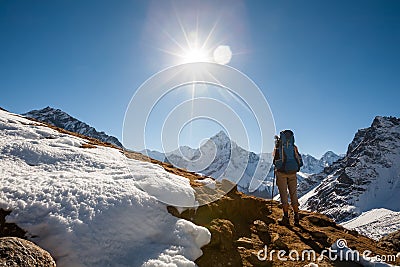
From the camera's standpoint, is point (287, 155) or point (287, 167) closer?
point (287, 167)

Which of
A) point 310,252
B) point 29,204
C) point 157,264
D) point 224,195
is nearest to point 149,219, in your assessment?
point 157,264

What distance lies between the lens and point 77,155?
12.9 m

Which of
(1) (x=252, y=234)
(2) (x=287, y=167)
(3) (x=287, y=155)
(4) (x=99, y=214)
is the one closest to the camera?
(4) (x=99, y=214)

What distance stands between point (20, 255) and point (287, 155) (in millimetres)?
10285

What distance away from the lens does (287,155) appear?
40.8 feet

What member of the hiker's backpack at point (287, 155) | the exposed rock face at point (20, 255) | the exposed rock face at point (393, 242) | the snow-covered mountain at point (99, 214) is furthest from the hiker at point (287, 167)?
the exposed rock face at point (20, 255)

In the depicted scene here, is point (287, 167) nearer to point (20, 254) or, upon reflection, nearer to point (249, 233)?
point (249, 233)

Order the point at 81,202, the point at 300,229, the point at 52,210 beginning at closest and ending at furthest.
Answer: the point at 52,210 → the point at 81,202 → the point at 300,229

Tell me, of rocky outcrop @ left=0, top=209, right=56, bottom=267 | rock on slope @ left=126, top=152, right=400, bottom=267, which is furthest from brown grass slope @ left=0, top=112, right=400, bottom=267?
rocky outcrop @ left=0, top=209, right=56, bottom=267

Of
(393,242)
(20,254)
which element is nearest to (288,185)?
(393,242)

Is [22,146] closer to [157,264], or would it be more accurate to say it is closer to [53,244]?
[53,244]

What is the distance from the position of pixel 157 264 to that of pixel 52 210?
330 cm

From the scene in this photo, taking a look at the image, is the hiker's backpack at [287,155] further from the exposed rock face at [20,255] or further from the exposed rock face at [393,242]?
the exposed rock face at [20,255]

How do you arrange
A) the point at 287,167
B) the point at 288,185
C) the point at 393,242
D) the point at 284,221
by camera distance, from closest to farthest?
the point at 393,242, the point at 284,221, the point at 287,167, the point at 288,185
